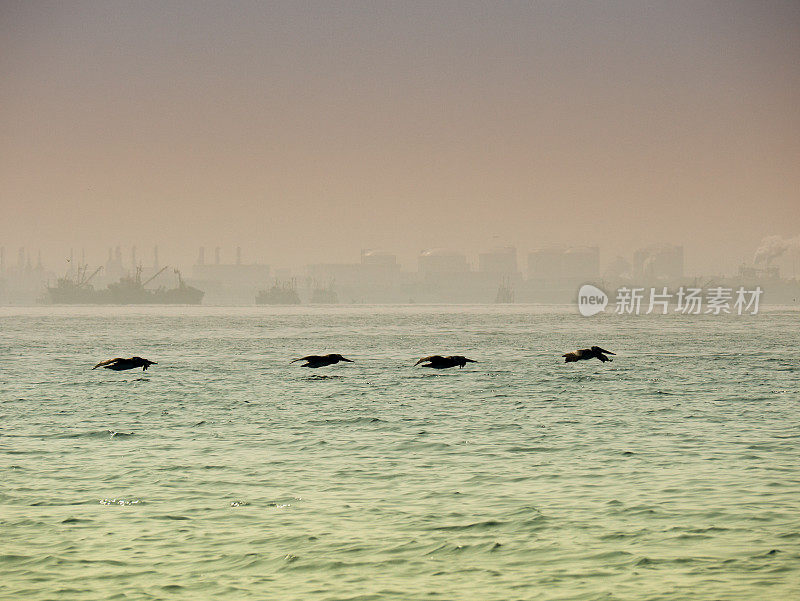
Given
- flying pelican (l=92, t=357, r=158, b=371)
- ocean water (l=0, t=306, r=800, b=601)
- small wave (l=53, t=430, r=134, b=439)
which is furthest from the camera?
flying pelican (l=92, t=357, r=158, b=371)

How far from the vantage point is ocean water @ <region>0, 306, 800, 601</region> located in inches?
539

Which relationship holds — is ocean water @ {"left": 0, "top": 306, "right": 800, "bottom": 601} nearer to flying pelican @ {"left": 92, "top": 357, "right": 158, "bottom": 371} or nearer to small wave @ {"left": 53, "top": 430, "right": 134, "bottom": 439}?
small wave @ {"left": 53, "top": 430, "right": 134, "bottom": 439}

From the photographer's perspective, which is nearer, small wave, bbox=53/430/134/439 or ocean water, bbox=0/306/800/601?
ocean water, bbox=0/306/800/601

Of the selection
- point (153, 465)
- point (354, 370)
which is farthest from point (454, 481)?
point (354, 370)

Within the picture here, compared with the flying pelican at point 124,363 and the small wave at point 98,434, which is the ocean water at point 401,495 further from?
the flying pelican at point 124,363

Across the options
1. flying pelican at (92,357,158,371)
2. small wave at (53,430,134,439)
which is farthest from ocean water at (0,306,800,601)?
flying pelican at (92,357,158,371)

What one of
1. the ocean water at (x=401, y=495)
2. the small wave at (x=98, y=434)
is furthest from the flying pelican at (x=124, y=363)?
the small wave at (x=98, y=434)

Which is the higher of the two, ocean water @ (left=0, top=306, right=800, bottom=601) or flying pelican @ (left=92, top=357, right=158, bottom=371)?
ocean water @ (left=0, top=306, right=800, bottom=601)

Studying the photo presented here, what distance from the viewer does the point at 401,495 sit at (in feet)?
63.5

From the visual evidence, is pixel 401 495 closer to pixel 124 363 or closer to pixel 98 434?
pixel 98 434

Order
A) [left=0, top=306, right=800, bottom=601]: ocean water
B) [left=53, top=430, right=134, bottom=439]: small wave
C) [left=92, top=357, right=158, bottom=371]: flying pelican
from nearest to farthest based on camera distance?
[left=0, top=306, right=800, bottom=601]: ocean water → [left=53, top=430, right=134, bottom=439]: small wave → [left=92, top=357, right=158, bottom=371]: flying pelican

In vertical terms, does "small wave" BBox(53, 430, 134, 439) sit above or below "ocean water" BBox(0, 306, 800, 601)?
below

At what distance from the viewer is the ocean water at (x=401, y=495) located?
1370 cm

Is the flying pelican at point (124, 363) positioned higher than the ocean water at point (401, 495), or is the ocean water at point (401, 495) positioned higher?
the ocean water at point (401, 495)
